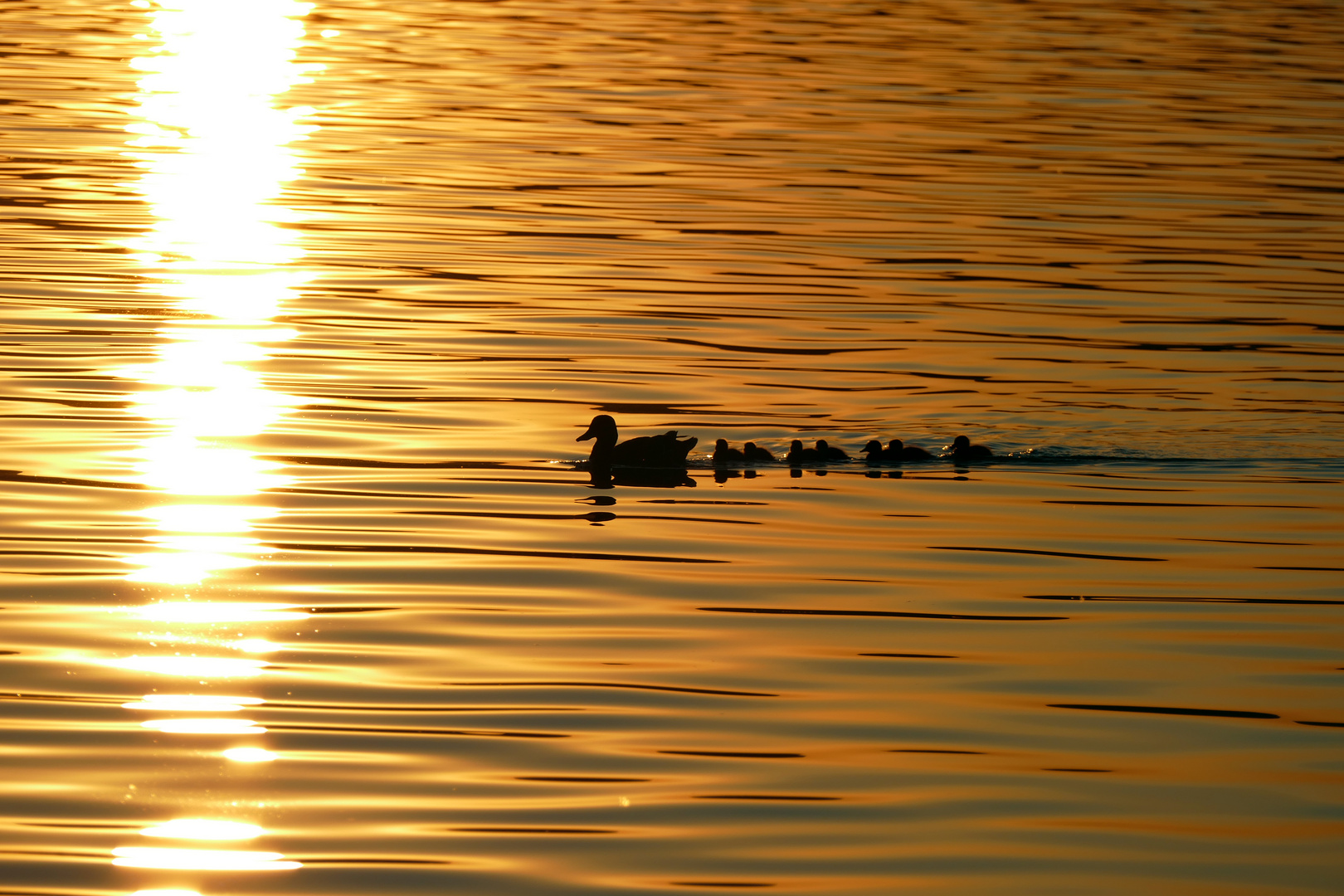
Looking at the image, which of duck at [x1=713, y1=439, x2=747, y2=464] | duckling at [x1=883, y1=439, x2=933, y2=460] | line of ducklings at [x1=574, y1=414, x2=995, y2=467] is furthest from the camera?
duckling at [x1=883, y1=439, x2=933, y2=460]

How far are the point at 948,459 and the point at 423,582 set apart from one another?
578 centimetres

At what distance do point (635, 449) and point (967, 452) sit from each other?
107 inches

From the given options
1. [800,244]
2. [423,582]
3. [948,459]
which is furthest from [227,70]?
[423,582]

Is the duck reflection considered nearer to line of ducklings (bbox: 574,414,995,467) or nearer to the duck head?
line of ducklings (bbox: 574,414,995,467)

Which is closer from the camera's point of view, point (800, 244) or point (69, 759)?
point (69, 759)

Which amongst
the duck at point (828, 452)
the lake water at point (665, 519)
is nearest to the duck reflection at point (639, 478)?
the lake water at point (665, 519)

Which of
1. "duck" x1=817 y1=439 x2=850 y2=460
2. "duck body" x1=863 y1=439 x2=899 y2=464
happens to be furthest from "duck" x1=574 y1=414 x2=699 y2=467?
"duck body" x1=863 y1=439 x2=899 y2=464

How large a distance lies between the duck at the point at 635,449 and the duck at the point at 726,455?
0.65 ft

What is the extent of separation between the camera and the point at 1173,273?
26.8 meters

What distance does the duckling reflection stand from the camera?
17.3 meters

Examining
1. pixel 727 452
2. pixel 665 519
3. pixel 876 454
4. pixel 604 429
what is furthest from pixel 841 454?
pixel 665 519

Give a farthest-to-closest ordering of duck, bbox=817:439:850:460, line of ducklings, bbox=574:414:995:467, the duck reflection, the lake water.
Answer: duck, bbox=817:439:850:460
line of ducklings, bbox=574:414:995:467
the duck reflection
the lake water

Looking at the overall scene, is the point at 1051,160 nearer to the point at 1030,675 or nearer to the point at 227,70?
the point at 227,70

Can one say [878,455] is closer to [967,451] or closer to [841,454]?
[841,454]
